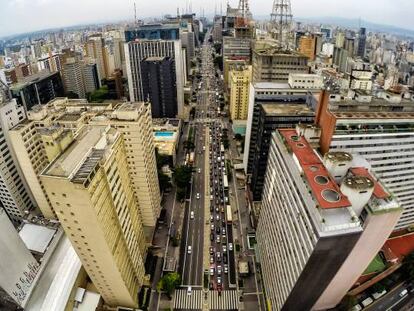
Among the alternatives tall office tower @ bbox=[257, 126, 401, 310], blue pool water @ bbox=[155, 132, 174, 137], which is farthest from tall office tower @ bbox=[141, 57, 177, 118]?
tall office tower @ bbox=[257, 126, 401, 310]

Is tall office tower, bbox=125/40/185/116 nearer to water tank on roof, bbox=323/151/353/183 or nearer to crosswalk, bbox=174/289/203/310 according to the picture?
crosswalk, bbox=174/289/203/310

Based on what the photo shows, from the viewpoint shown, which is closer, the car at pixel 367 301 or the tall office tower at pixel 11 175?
the car at pixel 367 301

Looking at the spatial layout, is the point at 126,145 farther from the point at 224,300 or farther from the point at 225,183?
the point at 225,183

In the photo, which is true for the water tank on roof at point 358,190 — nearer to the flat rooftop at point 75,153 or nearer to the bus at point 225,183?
the flat rooftop at point 75,153

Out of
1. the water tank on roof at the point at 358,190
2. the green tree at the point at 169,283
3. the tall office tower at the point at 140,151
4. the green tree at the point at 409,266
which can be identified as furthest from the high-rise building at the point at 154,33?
the green tree at the point at 409,266

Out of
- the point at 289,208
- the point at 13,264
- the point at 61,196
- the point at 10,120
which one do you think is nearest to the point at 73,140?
the point at 61,196

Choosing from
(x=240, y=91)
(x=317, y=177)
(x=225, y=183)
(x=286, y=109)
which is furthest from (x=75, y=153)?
(x=240, y=91)
